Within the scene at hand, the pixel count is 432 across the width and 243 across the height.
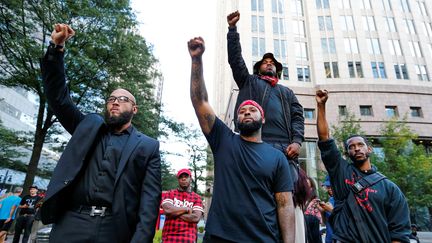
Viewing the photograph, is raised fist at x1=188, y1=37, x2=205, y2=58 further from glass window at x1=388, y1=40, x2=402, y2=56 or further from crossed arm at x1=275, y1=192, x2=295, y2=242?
glass window at x1=388, y1=40, x2=402, y2=56

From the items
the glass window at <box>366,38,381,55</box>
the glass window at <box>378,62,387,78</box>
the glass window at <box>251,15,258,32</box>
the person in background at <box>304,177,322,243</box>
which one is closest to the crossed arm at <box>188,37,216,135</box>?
the person in background at <box>304,177,322,243</box>

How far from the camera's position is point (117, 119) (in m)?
2.67

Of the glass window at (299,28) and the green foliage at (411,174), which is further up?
the glass window at (299,28)

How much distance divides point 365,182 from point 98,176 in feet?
9.43

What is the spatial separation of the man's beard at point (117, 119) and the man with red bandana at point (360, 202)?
2368 millimetres

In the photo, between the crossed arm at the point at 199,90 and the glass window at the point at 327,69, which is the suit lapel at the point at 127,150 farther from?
the glass window at the point at 327,69

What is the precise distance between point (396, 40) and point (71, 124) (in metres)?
39.8

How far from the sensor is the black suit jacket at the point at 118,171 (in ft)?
7.09

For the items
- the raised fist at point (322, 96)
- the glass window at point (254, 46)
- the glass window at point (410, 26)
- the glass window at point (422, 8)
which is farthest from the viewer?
the glass window at point (422, 8)

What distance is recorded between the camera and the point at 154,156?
259 centimetres

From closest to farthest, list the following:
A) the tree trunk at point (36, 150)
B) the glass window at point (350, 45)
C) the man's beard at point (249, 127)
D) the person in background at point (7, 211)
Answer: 1. the man's beard at point (249, 127)
2. the person in background at point (7, 211)
3. the tree trunk at point (36, 150)
4. the glass window at point (350, 45)

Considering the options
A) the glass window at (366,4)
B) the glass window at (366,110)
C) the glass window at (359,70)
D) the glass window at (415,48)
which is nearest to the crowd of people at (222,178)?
the glass window at (366,110)

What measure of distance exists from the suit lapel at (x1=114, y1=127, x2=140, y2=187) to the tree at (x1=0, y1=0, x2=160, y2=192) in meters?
11.7

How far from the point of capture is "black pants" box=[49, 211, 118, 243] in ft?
6.69
